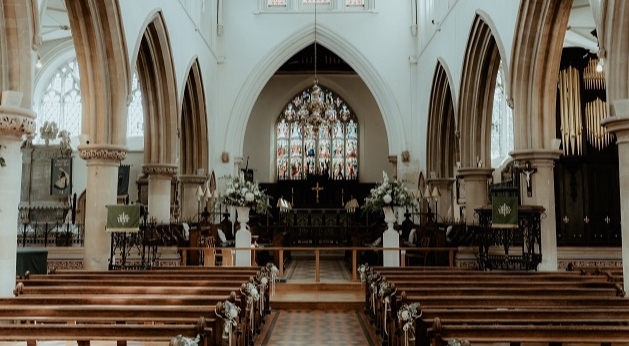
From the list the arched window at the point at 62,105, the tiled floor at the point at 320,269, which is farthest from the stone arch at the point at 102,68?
the arched window at the point at 62,105

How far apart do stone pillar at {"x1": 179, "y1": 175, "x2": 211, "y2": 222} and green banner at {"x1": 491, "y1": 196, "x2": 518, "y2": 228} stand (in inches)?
446

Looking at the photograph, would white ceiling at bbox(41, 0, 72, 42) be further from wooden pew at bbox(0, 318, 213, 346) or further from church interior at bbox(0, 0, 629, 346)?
wooden pew at bbox(0, 318, 213, 346)

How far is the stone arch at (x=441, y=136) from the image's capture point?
19.5m

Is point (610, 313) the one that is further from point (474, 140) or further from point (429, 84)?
point (429, 84)

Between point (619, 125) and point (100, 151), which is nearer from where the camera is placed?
point (619, 125)

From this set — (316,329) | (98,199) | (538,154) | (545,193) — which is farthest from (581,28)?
(98,199)

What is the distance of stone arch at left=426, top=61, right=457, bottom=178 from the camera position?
19.5 meters

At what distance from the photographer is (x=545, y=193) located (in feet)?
37.5

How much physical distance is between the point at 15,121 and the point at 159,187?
823 centimetres

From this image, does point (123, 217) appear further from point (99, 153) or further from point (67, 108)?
point (67, 108)

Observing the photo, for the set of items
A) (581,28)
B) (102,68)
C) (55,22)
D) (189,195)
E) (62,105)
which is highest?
(55,22)

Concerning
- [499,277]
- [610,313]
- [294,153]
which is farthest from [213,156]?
[610,313]

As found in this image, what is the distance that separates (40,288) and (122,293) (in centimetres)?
94

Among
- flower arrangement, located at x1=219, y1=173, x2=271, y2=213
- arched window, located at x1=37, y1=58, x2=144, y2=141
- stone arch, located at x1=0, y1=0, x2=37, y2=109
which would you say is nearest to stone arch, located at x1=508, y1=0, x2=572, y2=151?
flower arrangement, located at x1=219, y1=173, x2=271, y2=213
